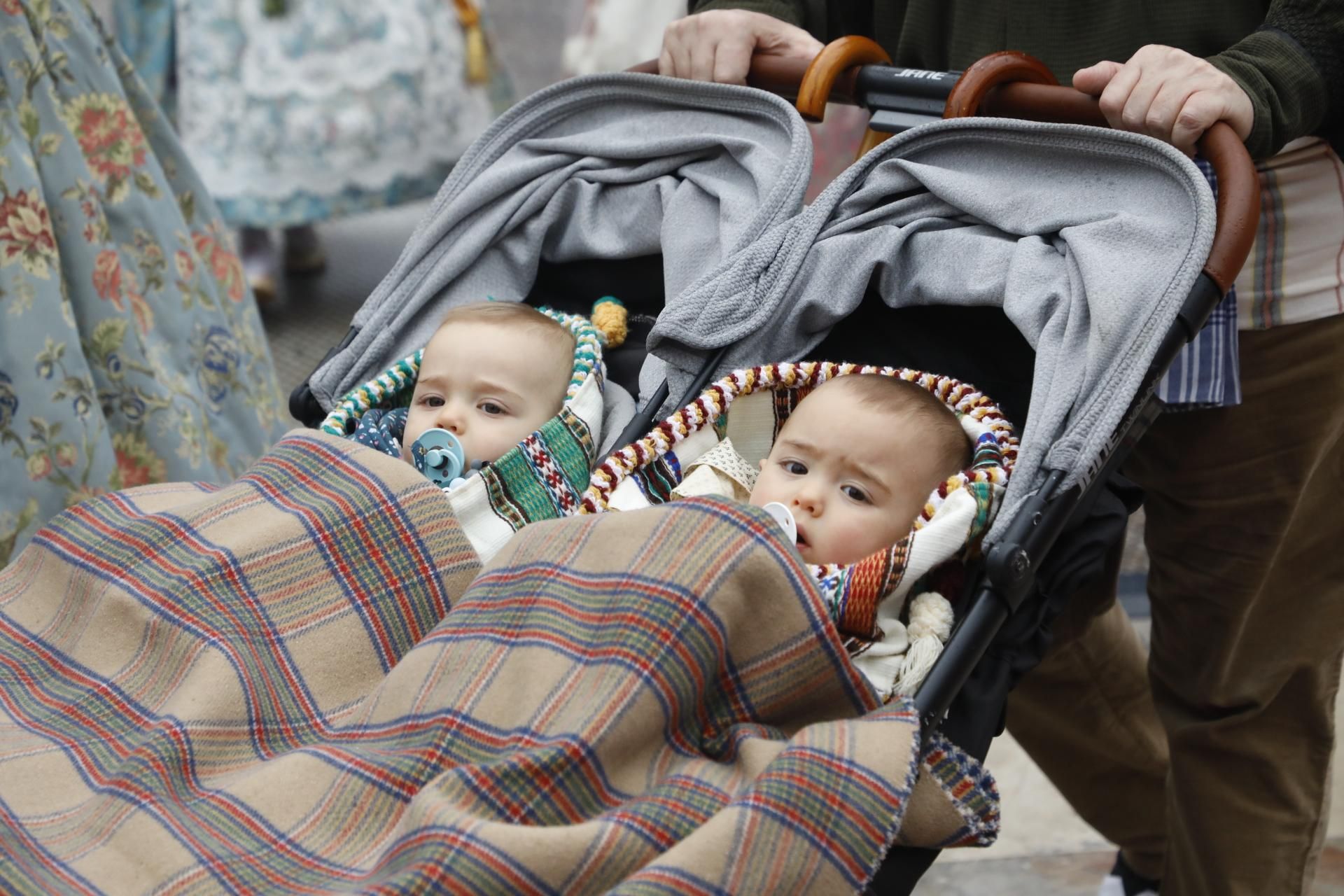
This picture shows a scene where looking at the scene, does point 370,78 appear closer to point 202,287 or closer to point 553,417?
point 202,287

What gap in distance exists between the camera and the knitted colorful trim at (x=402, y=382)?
1579mm

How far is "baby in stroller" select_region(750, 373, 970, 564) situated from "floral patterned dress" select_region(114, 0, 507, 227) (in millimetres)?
2573

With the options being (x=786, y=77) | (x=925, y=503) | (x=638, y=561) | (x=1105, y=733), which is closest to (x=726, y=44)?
(x=786, y=77)

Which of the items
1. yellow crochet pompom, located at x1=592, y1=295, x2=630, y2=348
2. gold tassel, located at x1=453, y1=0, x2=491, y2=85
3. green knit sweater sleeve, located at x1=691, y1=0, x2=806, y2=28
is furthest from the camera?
gold tassel, located at x1=453, y1=0, x2=491, y2=85

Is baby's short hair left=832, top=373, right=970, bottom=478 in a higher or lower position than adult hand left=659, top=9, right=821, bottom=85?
lower

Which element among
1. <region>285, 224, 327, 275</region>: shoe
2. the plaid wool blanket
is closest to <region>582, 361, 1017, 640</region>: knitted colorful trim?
the plaid wool blanket

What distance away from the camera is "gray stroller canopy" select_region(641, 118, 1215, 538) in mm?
1292

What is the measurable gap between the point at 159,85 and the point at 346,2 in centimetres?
55

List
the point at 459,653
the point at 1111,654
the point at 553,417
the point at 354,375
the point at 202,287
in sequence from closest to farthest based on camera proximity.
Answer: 1. the point at 459,653
2. the point at 553,417
3. the point at 354,375
4. the point at 1111,654
5. the point at 202,287

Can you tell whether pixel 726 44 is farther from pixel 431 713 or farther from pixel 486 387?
pixel 431 713

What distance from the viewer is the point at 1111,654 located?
1957 mm

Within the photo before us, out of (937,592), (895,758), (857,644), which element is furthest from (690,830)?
(937,592)

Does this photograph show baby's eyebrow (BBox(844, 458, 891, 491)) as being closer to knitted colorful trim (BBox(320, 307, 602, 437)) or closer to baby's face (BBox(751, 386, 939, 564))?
baby's face (BBox(751, 386, 939, 564))

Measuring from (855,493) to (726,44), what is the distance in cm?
70
